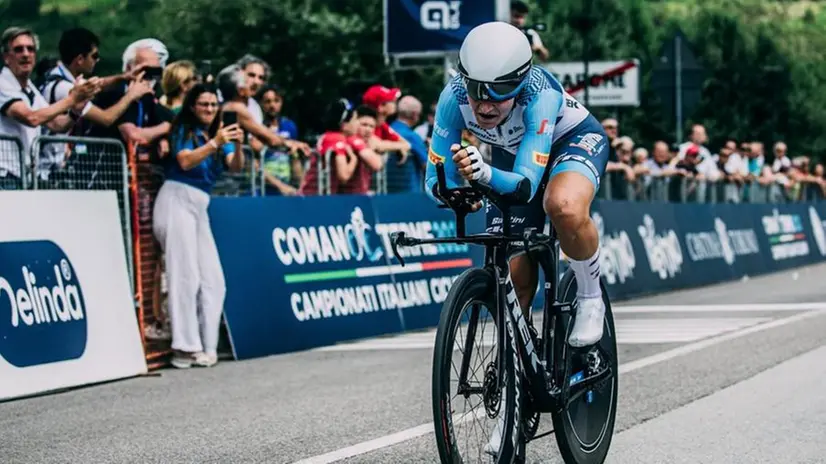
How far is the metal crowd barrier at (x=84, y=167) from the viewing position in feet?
37.3

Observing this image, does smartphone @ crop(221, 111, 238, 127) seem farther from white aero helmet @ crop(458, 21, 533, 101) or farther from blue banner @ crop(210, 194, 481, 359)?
white aero helmet @ crop(458, 21, 533, 101)

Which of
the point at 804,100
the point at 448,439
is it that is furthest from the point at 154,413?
the point at 804,100

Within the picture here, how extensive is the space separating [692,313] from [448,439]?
11669 millimetres

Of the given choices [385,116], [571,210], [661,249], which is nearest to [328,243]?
[385,116]

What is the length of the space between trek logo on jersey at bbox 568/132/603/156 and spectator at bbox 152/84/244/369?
5792mm

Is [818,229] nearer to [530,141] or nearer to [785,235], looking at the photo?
[785,235]

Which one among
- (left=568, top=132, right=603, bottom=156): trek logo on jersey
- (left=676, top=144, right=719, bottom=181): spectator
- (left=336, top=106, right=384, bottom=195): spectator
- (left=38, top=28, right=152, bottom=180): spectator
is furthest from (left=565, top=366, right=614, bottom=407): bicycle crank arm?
(left=676, top=144, right=719, bottom=181): spectator

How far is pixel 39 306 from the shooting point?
1085cm

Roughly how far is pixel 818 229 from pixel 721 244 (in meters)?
7.69

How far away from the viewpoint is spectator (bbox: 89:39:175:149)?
12.3m

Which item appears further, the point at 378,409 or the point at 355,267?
the point at 355,267

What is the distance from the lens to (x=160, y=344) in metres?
12.6

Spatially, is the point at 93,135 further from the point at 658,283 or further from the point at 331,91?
the point at 331,91

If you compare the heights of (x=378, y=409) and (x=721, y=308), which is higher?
(x=378, y=409)
